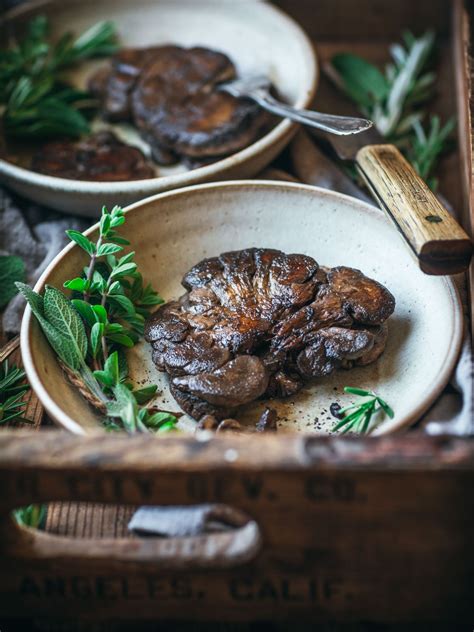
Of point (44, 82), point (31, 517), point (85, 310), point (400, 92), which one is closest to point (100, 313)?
point (85, 310)

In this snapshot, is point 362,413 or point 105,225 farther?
point 105,225

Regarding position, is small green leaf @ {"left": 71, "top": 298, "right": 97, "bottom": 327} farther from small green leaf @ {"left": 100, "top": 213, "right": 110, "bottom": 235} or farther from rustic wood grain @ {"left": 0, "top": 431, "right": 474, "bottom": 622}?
rustic wood grain @ {"left": 0, "top": 431, "right": 474, "bottom": 622}

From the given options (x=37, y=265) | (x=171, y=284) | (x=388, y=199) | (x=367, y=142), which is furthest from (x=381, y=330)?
(x=37, y=265)

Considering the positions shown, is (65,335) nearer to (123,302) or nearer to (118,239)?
(123,302)

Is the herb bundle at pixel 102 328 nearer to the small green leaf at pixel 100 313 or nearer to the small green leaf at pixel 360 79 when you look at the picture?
the small green leaf at pixel 100 313

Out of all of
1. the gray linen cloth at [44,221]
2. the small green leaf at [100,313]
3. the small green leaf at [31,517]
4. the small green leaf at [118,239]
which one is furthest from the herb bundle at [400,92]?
the small green leaf at [31,517]
